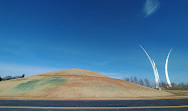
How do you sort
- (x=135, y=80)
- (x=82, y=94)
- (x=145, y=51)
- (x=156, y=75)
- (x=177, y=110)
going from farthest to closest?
(x=135, y=80), (x=145, y=51), (x=156, y=75), (x=82, y=94), (x=177, y=110)

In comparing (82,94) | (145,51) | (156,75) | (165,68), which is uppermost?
(145,51)

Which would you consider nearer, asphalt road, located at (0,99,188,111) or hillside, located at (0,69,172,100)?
asphalt road, located at (0,99,188,111)

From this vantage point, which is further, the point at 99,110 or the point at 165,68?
the point at 165,68

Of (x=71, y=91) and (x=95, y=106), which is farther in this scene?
(x=71, y=91)

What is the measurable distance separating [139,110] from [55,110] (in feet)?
23.3

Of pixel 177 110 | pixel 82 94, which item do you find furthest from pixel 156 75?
pixel 177 110

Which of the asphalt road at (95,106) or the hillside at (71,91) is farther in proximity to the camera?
the hillside at (71,91)

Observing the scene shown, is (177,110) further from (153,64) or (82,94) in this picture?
(153,64)

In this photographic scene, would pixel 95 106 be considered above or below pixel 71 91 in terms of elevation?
above

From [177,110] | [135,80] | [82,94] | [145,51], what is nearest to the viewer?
[177,110]

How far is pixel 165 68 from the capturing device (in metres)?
115

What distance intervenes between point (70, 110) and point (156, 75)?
125586 millimetres

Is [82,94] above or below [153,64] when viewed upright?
below

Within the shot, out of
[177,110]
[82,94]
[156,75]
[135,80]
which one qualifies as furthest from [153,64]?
[177,110]
